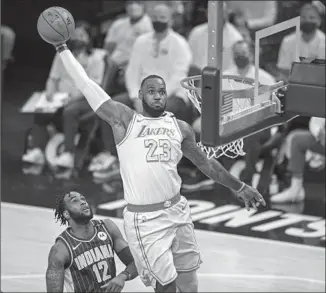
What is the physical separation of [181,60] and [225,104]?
6.14m

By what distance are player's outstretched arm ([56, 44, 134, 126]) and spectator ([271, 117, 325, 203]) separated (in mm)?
5208

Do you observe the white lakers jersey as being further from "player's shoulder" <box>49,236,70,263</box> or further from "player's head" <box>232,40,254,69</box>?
"player's head" <box>232,40,254,69</box>

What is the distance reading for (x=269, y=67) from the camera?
524 inches

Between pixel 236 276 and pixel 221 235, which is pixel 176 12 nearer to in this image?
pixel 221 235

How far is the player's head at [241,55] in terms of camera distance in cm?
1259

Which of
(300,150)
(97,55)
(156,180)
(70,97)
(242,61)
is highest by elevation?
(242,61)

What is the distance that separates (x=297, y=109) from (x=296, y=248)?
Answer: 510 cm

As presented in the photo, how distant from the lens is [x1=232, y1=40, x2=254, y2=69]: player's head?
12.6m

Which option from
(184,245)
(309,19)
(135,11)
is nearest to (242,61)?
(309,19)

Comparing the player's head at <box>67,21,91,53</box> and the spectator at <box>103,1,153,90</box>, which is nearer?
the player's head at <box>67,21,91,53</box>

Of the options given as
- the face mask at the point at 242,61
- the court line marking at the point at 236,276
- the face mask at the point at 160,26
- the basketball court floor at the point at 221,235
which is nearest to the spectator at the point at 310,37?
the basketball court floor at the point at 221,235

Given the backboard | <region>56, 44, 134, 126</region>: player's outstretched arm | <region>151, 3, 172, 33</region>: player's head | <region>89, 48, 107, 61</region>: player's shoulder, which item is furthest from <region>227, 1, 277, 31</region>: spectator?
the backboard

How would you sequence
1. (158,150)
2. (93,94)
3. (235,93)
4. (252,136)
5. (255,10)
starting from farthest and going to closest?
(255,10) → (252,136) → (158,150) → (93,94) → (235,93)

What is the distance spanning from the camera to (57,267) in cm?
821
